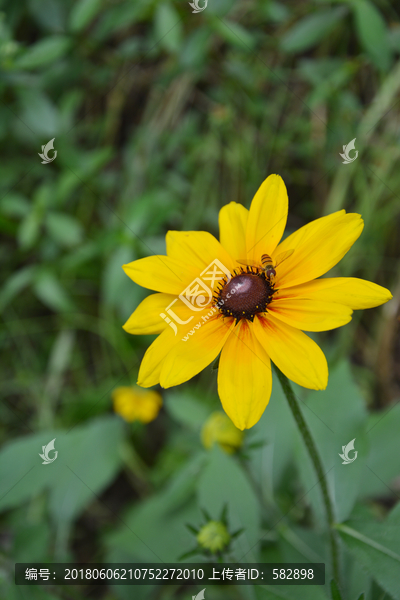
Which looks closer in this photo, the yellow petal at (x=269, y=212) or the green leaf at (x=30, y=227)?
the yellow petal at (x=269, y=212)

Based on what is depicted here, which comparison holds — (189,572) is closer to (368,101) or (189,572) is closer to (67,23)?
(368,101)

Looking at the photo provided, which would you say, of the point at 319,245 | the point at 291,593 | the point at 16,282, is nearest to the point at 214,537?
the point at 291,593

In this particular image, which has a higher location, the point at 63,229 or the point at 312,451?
the point at 63,229

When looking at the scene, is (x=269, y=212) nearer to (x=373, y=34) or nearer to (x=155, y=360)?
(x=155, y=360)

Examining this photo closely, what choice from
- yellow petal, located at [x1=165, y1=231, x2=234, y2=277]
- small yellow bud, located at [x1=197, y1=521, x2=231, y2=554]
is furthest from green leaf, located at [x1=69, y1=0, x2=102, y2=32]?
small yellow bud, located at [x1=197, y1=521, x2=231, y2=554]

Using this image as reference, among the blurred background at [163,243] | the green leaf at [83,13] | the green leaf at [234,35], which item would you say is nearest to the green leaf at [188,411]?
A: the blurred background at [163,243]

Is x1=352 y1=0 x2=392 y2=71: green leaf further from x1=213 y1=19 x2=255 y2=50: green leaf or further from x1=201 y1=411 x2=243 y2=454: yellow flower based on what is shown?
x1=201 y1=411 x2=243 y2=454: yellow flower

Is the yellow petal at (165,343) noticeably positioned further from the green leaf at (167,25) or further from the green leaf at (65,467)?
the green leaf at (167,25)
